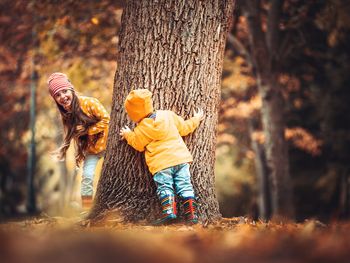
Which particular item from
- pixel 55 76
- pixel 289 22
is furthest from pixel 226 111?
pixel 55 76

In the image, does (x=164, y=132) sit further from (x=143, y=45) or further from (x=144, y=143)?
(x=143, y=45)

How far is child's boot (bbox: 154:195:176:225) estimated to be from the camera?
525cm

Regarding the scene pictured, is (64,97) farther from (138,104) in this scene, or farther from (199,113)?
(199,113)

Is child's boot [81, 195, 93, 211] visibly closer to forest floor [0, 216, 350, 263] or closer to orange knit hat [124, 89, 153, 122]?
orange knit hat [124, 89, 153, 122]

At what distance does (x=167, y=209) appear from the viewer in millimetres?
5258

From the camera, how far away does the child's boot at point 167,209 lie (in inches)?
207

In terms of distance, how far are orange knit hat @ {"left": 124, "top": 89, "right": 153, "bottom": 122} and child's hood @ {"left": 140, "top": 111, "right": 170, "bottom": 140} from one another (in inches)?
3.2

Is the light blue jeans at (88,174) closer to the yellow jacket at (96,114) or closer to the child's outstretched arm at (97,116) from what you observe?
the yellow jacket at (96,114)

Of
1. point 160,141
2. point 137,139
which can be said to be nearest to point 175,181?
point 160,141

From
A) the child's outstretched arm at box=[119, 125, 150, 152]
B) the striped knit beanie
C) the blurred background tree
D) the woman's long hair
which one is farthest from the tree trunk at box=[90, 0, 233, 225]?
the blurred background tree

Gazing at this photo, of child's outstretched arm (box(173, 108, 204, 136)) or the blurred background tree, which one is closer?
child's outstretched arm (box(173, 108, 204, 136))

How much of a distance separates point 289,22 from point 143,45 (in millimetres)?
7681

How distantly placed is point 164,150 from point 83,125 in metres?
1.30

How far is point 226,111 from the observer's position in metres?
18.5
